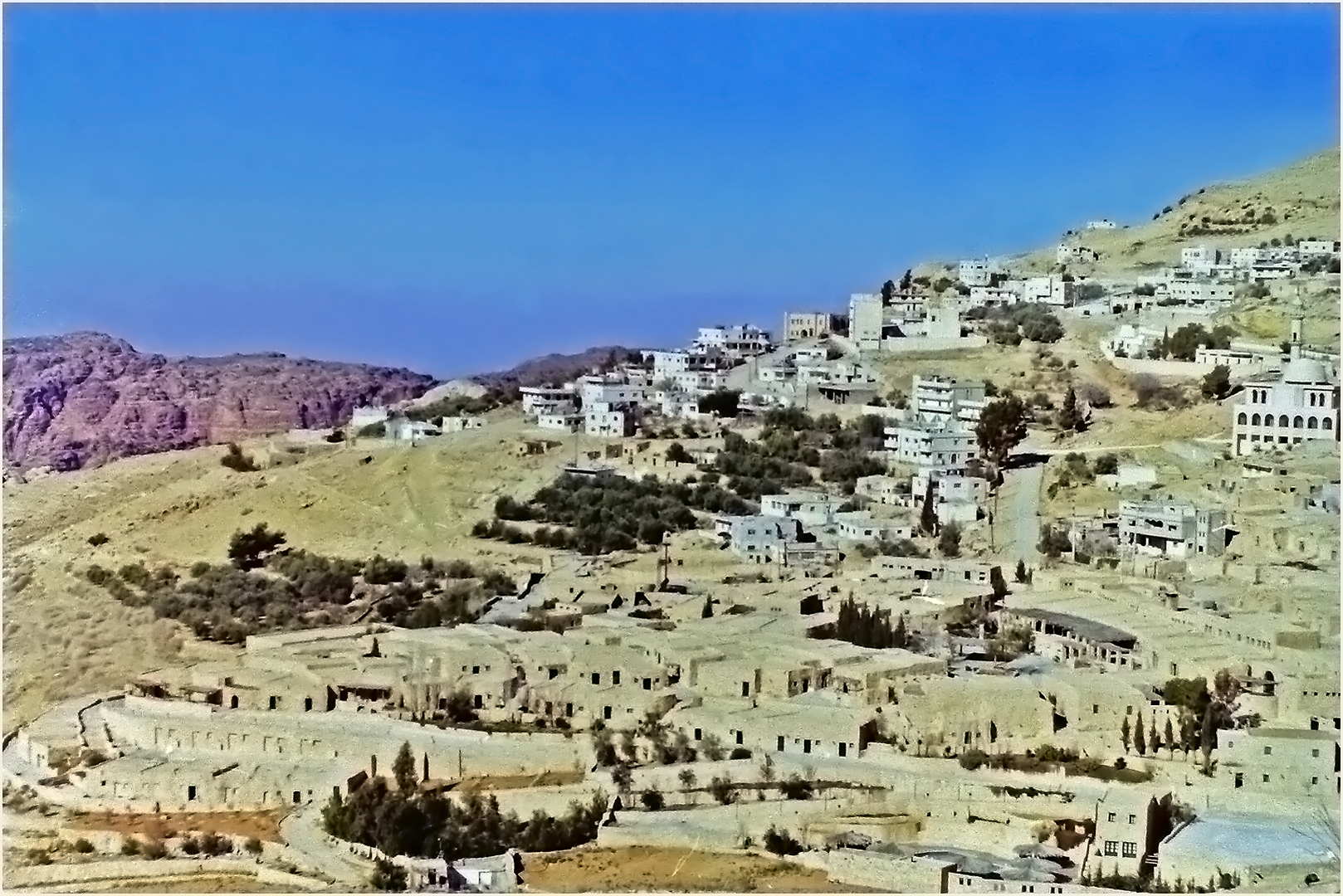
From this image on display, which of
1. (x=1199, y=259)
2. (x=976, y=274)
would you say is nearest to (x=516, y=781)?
(x=976, y=274)

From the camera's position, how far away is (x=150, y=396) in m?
8.85

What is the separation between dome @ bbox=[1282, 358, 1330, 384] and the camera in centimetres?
802

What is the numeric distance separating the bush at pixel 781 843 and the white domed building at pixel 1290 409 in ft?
12.3

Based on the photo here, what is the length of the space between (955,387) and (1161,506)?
1702 mm

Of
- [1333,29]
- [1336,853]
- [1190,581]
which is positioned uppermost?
[1333,29]

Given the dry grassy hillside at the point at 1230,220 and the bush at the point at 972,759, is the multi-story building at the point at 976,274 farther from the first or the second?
the bush at the point at 972,759

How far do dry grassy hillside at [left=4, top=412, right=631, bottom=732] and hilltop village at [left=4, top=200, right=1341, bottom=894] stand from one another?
68mm

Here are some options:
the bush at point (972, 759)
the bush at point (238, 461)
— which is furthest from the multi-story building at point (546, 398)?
the bush at point (972, 759)

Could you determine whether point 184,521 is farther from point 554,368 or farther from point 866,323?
point 866,323

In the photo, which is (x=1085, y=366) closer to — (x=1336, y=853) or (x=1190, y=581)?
(x=1190, y=581)

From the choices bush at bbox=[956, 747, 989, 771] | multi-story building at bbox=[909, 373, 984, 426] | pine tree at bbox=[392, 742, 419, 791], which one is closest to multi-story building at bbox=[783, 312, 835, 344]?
multi-story building at bbox=[909, 373, 984, 426]

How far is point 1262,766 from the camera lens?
20.6 feet

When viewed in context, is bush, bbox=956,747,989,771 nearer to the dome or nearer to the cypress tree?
the cypress tree

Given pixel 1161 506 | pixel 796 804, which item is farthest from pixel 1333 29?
pixel 796 804
